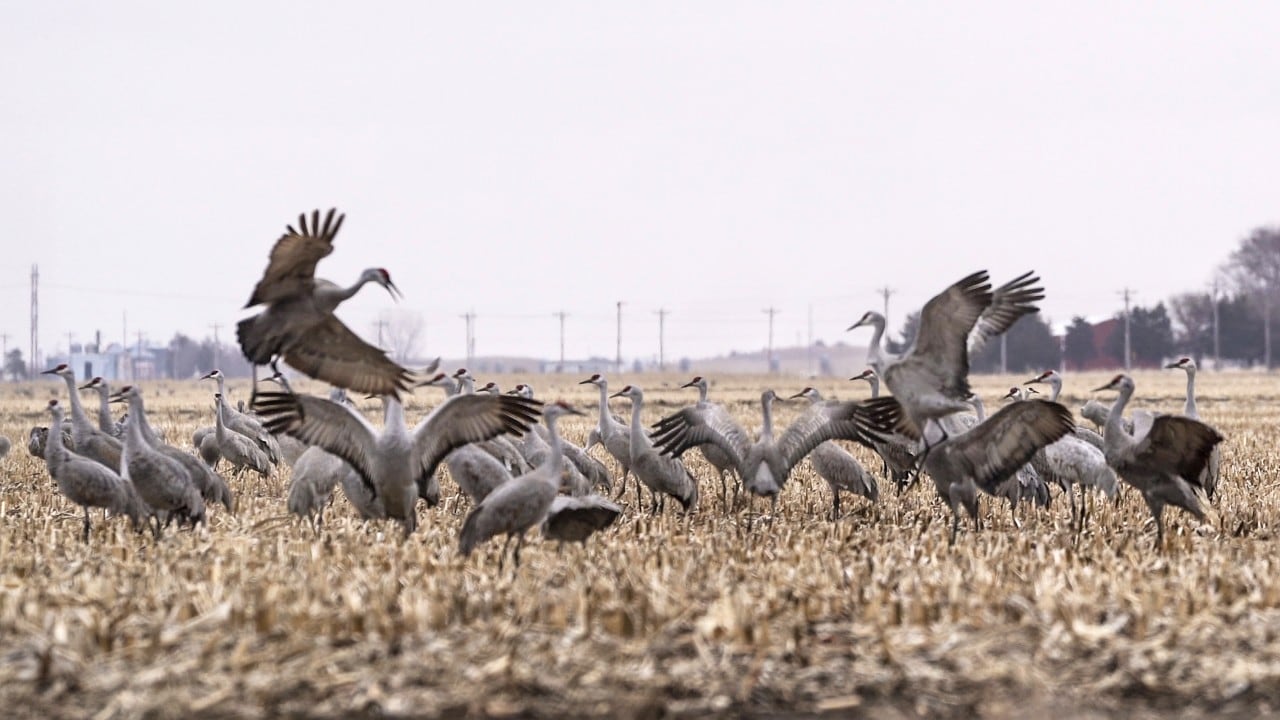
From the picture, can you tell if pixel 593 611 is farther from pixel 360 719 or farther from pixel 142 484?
pixel 142 484

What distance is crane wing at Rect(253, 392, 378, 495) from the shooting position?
8.28 m

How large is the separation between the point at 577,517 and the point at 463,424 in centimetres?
110

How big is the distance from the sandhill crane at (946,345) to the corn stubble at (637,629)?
4.96 ft

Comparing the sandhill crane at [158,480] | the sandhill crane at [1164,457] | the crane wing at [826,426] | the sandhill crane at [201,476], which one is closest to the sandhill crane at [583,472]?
the crane wing at [826,426]

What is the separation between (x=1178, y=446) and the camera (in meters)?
8.49

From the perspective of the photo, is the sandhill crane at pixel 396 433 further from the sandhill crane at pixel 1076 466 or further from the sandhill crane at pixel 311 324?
the sandhill crane at pixel 1076 466

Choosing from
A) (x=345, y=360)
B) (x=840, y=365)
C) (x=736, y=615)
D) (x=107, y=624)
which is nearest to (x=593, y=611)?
(x=736, y=615)

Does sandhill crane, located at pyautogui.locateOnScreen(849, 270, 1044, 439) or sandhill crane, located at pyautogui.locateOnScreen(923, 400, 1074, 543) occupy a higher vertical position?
sandhill crane, located at pyautogui.locateOnScreen(849, 270, 1044, 439)

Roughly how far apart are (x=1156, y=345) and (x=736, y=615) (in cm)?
7086

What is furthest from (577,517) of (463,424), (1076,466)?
(1076,466)

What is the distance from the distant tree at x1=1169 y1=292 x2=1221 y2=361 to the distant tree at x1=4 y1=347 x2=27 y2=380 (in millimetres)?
61821

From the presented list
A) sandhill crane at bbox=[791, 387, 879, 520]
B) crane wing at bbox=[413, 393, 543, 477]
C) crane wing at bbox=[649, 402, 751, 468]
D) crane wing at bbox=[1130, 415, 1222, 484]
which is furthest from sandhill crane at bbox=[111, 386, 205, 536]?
crane wing at bbox=[1130, 415, 1222, 484]

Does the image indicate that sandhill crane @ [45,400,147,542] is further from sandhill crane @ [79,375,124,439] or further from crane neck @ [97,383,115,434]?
crane neck @ [97,383,115,434]

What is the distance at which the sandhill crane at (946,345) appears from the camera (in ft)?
28.5
